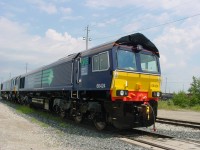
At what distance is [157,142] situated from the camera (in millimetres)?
10008

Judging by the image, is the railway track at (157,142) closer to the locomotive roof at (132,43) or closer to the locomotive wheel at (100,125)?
the locomotive wheel at (100,125)

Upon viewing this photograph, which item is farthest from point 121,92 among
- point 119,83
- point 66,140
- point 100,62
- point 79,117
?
point 79,117

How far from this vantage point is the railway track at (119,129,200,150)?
9.20 meters

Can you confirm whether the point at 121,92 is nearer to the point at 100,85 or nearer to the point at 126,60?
the point at 100,85

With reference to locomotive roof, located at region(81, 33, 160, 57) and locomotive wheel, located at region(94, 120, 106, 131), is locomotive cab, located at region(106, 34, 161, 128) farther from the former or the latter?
locomotive wheel, located at region(94, 120, 106, 131)

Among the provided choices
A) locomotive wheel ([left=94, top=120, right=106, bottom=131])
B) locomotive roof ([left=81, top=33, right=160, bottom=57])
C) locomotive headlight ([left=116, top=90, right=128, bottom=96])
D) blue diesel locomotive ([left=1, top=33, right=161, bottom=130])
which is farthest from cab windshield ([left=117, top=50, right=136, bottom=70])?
locomotive wheel ([left=94, top=120, right=106, bottom=131])

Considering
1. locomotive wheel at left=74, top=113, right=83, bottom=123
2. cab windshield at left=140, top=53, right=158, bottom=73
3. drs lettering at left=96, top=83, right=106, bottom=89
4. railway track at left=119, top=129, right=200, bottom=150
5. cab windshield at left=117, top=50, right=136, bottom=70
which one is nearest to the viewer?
railway track at left=119, top=129, right=200, bottom=150

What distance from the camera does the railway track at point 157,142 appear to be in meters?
9.20

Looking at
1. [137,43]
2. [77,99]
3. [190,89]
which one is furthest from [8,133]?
[190,89]

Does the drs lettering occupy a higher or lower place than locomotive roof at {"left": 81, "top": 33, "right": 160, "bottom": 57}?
lower

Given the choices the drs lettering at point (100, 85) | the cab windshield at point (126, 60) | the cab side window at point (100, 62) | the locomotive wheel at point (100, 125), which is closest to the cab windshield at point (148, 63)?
the cab windshield at point (126, 60)

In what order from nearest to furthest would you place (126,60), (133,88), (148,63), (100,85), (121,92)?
(121,92) → (133,88) → (126,60) → (100,85) → (148,63)

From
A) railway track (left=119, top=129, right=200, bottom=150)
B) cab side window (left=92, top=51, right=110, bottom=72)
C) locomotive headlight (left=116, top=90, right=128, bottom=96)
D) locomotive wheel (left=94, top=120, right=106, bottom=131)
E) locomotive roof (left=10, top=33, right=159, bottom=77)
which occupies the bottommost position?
railway track (left=119, top=129, right=200, bottom=150)

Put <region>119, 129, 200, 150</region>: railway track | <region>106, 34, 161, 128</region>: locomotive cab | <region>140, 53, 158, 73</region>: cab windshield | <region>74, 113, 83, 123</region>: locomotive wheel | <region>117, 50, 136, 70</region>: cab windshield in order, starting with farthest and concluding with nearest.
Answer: <region>74, 113, 83, 123</region>: locomotive wheel < <region>140, 53, 158, 73</region>: cab windshield < <region>117, 50, 136, 70</region>: cab windshield < <region>106, 34, 161, 128</region>: locomotive cab < <region>119, 129, 200, 150</region>: railway track
